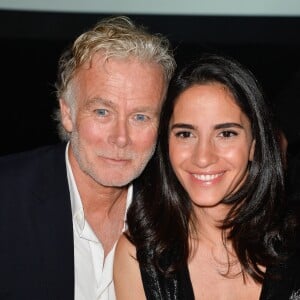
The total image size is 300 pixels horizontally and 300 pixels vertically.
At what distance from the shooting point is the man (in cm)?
214

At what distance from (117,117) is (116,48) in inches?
11.1

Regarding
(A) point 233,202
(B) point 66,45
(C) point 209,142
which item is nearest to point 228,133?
(C) point 209,142

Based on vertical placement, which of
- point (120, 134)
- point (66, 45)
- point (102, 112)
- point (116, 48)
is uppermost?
point (66, 45)

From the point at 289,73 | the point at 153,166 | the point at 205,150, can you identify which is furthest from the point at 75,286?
the point at 289,73

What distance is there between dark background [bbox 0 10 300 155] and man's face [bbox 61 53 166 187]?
5.89ft

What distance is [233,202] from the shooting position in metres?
2.26

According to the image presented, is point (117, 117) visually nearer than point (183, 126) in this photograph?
No

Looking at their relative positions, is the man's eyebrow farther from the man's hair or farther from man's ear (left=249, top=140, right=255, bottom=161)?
man's ear (left=249, top=140, right=255, bottom=161)

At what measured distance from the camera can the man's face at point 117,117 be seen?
2229 millimetres

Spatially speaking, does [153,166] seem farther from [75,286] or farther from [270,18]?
[270,18]

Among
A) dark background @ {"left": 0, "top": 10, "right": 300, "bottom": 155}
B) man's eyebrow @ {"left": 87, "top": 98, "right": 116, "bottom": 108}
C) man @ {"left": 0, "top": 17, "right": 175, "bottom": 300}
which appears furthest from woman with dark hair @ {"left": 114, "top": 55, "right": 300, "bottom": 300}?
dark background @ {"left": 0, "top": 10, "right": 300, "bottom": 155}

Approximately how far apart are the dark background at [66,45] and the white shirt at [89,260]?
6.18ft

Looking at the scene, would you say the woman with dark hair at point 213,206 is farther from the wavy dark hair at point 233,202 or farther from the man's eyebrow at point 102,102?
the man's eyebrow at point 102,102

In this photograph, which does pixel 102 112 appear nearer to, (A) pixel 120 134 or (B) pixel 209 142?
(A) pixel 120 134
